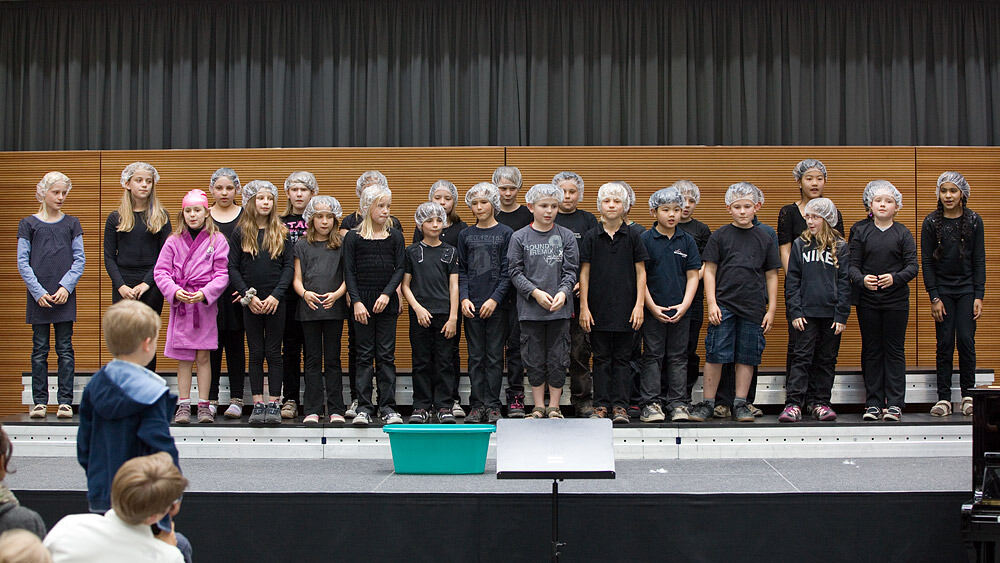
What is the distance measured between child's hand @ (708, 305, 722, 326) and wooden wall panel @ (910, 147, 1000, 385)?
2.18 m

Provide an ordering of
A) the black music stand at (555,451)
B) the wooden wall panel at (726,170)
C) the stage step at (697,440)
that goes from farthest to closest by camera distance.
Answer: the wooden wall panel at (726,170) < the stage step at (697,440) < the black music stand at (555,451)

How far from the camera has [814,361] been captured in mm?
5520

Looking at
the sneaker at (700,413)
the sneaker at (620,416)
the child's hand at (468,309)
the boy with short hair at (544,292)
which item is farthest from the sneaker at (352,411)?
the sneaker at (700,413)

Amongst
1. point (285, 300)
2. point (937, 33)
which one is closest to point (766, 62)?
point (937, 33)

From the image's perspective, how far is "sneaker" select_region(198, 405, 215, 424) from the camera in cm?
525

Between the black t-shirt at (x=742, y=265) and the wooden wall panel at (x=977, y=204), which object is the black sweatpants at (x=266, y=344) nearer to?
the black t-shirt at (x=742, y=265)

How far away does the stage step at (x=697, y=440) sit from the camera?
5.18 meters

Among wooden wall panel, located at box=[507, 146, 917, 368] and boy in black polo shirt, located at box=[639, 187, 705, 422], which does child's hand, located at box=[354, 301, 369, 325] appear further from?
wooden wall panel, located at box=[507, 146, 917, 368]

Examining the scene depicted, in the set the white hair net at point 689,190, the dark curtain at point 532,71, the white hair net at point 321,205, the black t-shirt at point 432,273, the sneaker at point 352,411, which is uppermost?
the dark curtain at point 532,71

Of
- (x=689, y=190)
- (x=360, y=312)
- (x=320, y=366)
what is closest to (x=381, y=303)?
(x=360, y=312)

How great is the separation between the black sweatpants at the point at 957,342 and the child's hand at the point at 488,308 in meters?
2.78

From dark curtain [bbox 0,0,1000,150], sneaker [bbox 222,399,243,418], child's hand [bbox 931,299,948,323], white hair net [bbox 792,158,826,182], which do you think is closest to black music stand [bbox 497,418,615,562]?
sneaker [bbox 222,399,243,418]

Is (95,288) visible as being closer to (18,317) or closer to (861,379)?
(18,317)

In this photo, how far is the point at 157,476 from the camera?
242 centimetres
